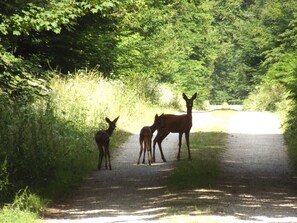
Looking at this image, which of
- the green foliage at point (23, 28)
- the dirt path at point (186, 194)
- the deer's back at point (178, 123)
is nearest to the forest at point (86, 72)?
the green foliage at point (23, 28)

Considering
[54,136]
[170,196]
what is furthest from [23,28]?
[170,196]

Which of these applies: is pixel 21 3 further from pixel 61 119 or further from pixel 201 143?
pixel 201 143

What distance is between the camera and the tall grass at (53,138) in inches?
598

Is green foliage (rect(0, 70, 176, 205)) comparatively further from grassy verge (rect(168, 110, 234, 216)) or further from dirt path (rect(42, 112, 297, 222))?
grassy verge (rect(168, 110, 234, 216))

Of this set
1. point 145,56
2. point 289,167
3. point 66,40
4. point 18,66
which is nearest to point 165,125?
point 289,167

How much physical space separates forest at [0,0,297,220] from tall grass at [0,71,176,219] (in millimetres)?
29

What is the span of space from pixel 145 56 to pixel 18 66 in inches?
980

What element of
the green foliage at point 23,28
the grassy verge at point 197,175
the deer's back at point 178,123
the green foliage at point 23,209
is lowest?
the green foliage at point 23,209

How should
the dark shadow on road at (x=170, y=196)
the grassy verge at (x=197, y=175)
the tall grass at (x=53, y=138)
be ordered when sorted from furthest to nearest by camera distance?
the tall grass at (x=53, y=138) → the grassy verge at (x=197, y=175) → the dark shadow on road at (x=170, y=196)

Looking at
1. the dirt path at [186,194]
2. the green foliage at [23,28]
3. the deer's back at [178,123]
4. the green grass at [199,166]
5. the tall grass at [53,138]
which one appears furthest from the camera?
the deer's back at [178,123]

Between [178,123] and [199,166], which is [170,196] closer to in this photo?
[199,166]

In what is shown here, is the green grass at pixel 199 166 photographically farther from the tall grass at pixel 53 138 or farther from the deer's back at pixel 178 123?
the tall grass at pixel 53 138

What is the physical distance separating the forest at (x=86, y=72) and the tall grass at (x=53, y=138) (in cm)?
3

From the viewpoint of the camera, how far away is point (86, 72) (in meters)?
26.3
